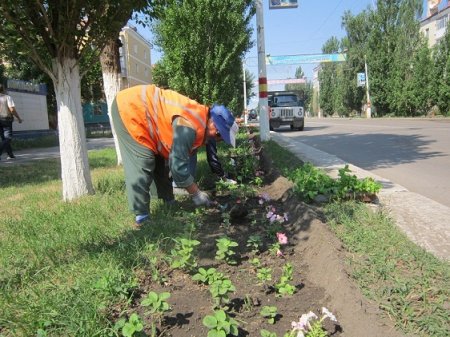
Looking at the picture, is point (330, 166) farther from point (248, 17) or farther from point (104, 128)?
point (104, 128)

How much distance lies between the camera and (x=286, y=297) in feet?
8.34

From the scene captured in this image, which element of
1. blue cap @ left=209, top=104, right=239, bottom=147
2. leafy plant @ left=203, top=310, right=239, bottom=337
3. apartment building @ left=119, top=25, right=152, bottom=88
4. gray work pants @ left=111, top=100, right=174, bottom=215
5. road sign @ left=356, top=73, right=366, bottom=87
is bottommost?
leafy plant @ left=203, top=310, right=239, bottom=337

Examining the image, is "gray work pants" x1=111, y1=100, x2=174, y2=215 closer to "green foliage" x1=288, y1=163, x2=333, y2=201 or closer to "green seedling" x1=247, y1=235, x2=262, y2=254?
"green seedling" x1=247, y1=235, x2=262, y2=254

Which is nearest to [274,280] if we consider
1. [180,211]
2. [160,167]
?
[180,211]

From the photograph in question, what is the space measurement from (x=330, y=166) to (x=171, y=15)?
6140 millimetres

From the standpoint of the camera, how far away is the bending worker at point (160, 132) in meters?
3.69

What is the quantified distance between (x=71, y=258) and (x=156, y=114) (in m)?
1.43

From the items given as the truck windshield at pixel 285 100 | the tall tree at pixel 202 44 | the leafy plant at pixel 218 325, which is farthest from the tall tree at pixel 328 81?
the leafy plant at pixel 218 325

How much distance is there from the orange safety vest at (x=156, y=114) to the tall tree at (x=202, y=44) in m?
7.90

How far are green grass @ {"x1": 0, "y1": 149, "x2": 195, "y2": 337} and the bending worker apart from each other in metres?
0.37

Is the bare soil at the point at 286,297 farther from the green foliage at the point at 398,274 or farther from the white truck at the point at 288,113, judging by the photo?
the white truck at the point at 288,113

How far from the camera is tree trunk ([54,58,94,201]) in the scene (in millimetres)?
5184

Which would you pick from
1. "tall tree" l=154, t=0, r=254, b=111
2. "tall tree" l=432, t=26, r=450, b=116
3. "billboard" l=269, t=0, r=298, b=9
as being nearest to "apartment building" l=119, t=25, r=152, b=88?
"tall tree" l=432, t=26, r=450, b=116

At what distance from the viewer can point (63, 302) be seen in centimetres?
230
